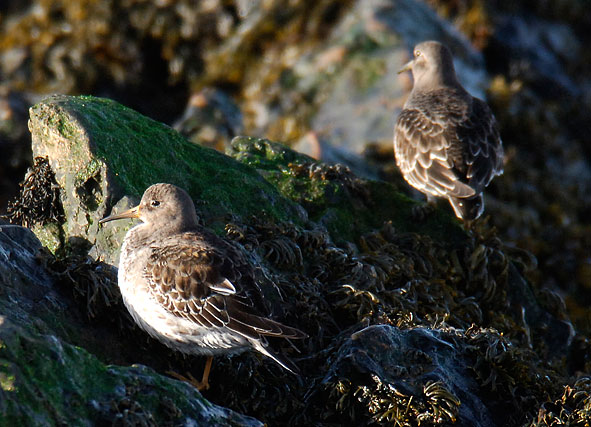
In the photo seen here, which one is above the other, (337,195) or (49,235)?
(49,235)

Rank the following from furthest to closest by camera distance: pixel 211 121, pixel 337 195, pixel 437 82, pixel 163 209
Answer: pixel 211 121 → pixel 437 82 → pixel 337 195 → pixel 163 209

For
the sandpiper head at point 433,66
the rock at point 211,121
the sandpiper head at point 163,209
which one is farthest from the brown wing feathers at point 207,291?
the rock at point 211,121

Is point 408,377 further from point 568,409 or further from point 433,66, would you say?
point 433,66

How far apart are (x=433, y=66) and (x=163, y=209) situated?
15.3 feet

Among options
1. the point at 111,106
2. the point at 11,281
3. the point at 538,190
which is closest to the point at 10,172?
the point at 111,106

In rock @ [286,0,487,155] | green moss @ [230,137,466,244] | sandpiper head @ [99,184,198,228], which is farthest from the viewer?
rock @ [286,0,487,155]

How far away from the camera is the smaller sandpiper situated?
4.93 meters

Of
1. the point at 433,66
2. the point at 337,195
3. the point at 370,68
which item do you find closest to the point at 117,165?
the point at 337,195

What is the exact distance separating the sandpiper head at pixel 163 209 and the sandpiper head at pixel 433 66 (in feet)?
14.2

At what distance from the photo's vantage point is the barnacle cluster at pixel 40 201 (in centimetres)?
600

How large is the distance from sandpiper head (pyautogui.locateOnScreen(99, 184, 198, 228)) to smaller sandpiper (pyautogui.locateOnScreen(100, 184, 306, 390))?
342 millimetres

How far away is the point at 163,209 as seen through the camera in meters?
5.63

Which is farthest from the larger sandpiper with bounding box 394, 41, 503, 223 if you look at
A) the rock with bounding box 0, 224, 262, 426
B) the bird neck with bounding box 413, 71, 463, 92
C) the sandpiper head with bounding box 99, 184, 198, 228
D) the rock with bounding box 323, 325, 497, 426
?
the rock with bounding box 0, 224, 262, 426

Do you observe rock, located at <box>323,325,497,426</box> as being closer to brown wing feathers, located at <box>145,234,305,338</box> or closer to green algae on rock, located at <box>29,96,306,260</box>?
brown wing feathers, located at <box>145,234,305,338</box>
